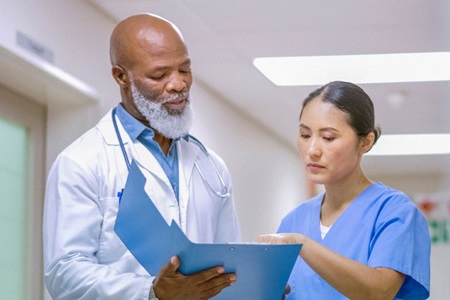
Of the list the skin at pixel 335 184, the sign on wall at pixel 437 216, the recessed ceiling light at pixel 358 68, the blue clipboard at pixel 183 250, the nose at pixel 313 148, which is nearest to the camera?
the blue clipboard at pixel 183 250

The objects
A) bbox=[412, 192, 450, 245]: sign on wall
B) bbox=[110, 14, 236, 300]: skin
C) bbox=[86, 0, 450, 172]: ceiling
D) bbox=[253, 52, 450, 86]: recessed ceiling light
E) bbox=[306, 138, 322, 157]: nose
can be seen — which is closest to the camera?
bbox=[306, 138, 322, 157]: nose

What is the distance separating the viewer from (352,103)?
2.22 m

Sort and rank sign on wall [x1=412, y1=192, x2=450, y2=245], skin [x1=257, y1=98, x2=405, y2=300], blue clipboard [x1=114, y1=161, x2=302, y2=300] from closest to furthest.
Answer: blue clipboard [x1=114, y1=161, x2=302, y2=300] < skin [x1=257, y1=98, x2=405, y2=300] < sign on wall [x1=412, y1=192, x2=450, y2=245]

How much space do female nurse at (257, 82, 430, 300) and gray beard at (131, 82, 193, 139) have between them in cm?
28

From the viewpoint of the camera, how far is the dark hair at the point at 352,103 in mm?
2209

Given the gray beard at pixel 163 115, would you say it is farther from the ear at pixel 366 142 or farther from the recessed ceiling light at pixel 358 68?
the recessed ceiling light at pixel 358 68

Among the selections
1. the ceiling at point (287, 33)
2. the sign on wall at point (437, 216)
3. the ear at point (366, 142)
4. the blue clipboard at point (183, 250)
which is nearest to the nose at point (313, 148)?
the ear at point (366, 142)

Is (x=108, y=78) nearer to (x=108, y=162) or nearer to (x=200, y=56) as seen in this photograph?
(x=200, y=56)

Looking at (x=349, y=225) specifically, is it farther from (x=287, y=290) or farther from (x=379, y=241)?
(x=287, y=290)

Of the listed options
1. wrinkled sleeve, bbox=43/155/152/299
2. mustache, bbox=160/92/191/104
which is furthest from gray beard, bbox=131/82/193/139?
wrinkled sleeve, bbox=43/155/152/299

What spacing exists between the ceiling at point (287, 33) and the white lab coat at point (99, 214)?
103 inches

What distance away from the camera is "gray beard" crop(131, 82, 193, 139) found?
7.45 feet

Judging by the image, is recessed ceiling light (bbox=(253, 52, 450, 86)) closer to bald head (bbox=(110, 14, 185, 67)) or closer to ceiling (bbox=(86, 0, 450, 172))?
ceiling (bbox=(86, 0, 450, 172))

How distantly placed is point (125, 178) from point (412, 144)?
750 cm
